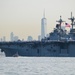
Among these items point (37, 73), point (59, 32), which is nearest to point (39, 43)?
point (59, 32)

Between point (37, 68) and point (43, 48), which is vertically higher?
point (43, 48)

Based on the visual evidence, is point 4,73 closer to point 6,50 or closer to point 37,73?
point 37,73

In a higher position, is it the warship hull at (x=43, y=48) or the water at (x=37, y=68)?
the warship hull at (x=43, y=48)

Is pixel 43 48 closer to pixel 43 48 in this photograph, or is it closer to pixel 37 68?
pixel 43 48

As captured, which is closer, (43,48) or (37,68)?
(37,68)

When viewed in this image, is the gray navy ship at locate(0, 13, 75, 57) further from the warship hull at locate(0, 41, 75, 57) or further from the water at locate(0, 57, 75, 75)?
the water at locate(0, 57, 75, 75)

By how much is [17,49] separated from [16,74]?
71.7 meters

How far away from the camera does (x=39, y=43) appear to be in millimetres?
134625

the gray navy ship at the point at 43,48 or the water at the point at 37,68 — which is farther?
the gray navy ship at the point at 43,48

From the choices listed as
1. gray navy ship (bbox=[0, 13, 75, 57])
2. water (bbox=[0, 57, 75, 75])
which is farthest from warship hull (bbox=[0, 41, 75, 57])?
water (bbox=[0, 57, 75, 75])

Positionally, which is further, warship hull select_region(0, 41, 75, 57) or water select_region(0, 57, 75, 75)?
warship hull select_region(0, 41, 75, 57)

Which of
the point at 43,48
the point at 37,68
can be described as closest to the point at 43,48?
the point at 43,48

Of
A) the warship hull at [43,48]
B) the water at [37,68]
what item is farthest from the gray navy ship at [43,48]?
the water at [37,68]

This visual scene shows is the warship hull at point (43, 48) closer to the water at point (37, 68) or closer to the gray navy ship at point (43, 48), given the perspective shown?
the gray navy ship at point (43, 48)
